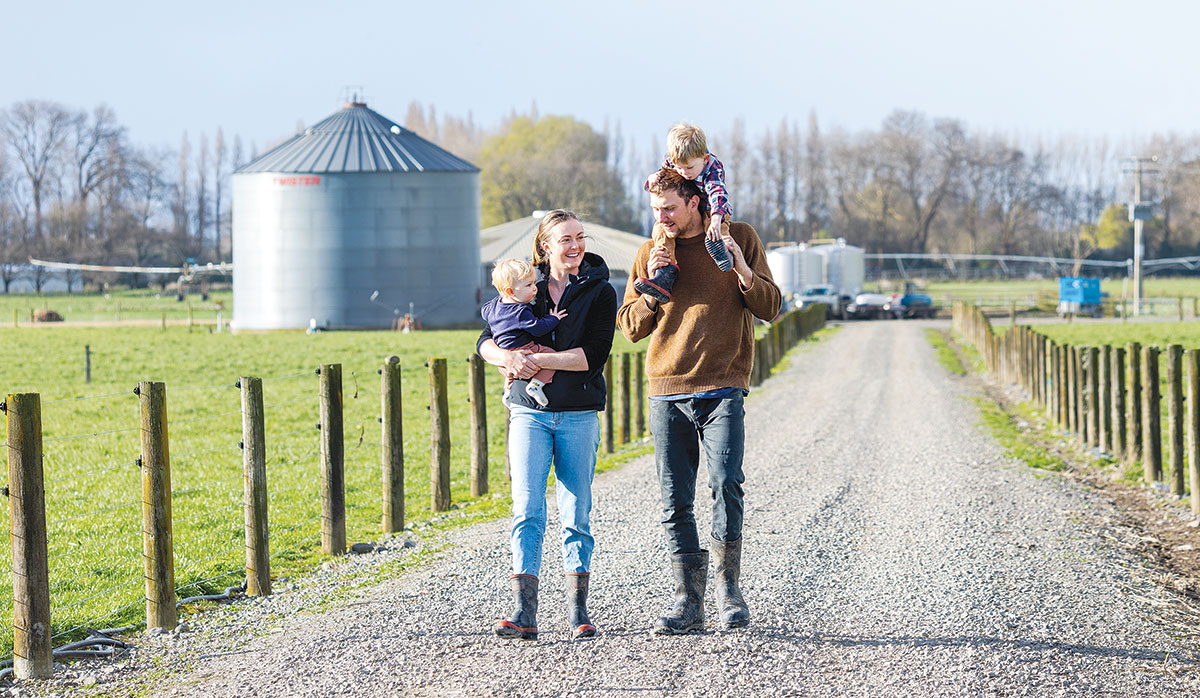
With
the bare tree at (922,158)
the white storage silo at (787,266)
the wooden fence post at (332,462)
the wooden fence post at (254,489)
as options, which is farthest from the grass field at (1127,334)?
the bare tree at (922,158)

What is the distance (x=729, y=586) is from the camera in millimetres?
5309

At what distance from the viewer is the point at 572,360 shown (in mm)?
5105

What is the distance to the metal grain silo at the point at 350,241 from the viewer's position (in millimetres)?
44438

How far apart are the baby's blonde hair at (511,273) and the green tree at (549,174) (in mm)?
76460

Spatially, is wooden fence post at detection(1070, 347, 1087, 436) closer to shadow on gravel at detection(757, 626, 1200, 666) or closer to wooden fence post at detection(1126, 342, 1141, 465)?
wooden fence post at detection(1126, 342, 1141, 465)

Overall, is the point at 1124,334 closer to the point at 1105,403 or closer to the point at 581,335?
the point at 1105,403

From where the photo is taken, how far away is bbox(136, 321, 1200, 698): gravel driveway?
184 inches

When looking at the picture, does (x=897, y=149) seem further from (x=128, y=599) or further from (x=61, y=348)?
(x=128, y=599)

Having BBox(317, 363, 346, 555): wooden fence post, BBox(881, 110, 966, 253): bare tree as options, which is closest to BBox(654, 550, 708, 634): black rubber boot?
BBox(317, 363, 346, 555): wooden fence post

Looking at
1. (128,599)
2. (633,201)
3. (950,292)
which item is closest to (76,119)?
(633,201)

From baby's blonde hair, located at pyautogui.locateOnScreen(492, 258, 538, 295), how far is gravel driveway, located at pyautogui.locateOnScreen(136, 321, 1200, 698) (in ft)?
4.94

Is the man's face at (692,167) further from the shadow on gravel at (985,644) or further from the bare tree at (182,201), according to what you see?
the bare tree at (182,201)

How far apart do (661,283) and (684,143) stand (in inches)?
22.8

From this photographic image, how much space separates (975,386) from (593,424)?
1711 centimetres
